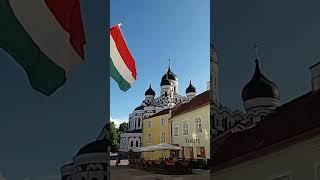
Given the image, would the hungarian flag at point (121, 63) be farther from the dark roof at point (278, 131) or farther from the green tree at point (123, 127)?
the dark roof at point (278, 131)

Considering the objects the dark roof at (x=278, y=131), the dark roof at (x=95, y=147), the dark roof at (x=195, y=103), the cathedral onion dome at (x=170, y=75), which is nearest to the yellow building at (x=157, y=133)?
the dark roof at (x=195, y=103)

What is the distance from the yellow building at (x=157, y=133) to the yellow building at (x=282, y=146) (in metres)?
1.79

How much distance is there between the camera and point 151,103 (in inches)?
315

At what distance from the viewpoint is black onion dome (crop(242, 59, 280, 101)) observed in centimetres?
456

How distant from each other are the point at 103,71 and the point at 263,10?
1.47 metres

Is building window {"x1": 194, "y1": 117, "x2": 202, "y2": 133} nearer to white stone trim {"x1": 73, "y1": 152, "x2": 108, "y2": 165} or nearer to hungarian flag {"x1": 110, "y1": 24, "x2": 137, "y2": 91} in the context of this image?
hungarian flag {"x1": 110, "y1": 24, "x2": 137, "y2": 91}

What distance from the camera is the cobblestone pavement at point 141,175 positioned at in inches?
227

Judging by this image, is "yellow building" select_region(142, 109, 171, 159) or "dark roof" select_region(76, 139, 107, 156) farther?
"yellow building" select_region(142, 109, 171, 159)

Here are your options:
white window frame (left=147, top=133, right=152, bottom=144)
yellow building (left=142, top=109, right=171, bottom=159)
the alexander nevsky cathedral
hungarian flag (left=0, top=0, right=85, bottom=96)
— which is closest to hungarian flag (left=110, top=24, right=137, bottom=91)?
the alexander nevsky cathedral

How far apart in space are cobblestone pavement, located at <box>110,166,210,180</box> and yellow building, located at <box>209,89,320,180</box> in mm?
861

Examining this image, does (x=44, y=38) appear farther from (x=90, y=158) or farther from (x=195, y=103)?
(x=195, y=103)

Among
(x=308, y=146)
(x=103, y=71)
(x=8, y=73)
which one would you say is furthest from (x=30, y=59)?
(x=308, y=146)

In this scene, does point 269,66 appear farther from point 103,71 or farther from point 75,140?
point 75,140

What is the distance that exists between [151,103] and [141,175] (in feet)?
5.89
